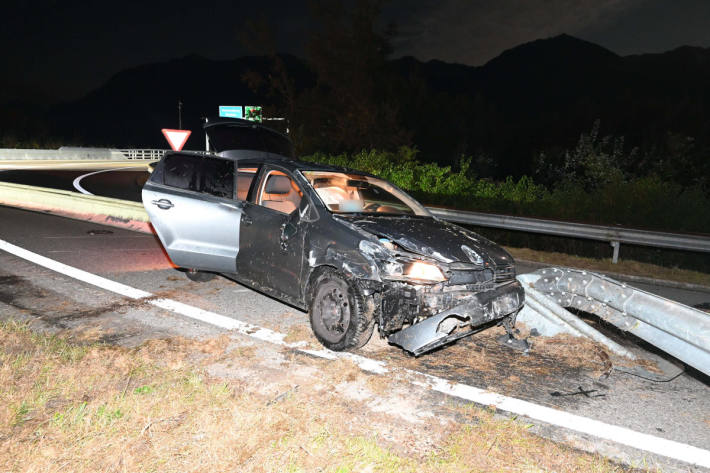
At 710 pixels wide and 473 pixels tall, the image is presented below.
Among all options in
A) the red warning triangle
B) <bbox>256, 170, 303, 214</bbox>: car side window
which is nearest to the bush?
the red warning triangle

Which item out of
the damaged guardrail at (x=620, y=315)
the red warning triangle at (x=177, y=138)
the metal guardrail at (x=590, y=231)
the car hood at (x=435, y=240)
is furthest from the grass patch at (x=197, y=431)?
the red warning triangle at (x=177, y=138)

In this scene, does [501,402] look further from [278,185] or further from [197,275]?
[197,275]

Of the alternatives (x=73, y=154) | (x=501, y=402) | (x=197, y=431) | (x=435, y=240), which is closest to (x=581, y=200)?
(x=435, y=240)

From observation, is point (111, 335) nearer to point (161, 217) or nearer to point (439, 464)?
point (161, 217)

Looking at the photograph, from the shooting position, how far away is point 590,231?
9.70 m

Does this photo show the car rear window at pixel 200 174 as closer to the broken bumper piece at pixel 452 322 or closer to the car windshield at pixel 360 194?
the car windshield at pixel 360 194

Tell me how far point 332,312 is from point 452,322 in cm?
112

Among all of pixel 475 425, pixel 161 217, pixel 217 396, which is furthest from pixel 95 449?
pixel 161 217

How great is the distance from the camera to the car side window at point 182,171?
651 centimetres

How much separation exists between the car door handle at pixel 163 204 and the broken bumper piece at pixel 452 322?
→ 345cm

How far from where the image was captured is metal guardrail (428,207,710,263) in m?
8.89

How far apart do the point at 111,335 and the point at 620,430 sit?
4.35 m

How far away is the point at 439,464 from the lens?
302 centimetres

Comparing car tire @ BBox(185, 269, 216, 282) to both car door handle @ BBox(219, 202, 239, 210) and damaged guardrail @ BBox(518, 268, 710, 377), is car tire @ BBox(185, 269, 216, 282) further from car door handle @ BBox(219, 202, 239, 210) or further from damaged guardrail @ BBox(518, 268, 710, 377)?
damaged guardrail @ BBox(518, 268, 710, 377)
